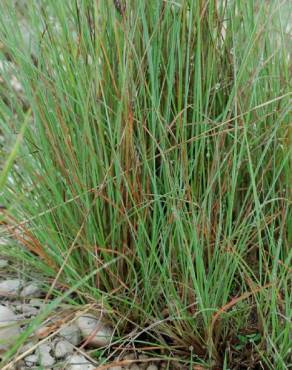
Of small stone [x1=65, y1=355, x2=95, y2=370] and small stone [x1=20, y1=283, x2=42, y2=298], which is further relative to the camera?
small stone [x1=20, y1=283, x2=42, y2=298]

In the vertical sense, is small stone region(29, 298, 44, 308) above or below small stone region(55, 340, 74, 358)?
above

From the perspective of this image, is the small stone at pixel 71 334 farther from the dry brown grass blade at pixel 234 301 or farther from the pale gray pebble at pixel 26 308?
the dry brown grass blade at pixel 234 301

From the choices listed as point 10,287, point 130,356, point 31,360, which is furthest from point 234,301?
point 10,287

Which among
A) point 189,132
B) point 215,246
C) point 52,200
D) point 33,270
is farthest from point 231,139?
point 33,270

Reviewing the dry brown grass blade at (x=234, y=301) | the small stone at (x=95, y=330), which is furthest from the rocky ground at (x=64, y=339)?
the dry brown grass blade at (x=234, y=301)

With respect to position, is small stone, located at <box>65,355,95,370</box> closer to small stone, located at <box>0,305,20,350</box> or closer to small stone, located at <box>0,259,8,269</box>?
small stone, located at <box>0,305,20,350</box>

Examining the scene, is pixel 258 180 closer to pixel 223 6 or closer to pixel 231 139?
pixel 231 139

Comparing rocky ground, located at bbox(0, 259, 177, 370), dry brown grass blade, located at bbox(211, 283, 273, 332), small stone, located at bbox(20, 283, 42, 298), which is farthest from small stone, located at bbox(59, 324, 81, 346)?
dry brown grass blade, located at bbox(211, 283, 273, 332)
